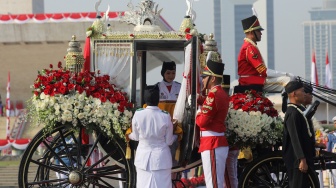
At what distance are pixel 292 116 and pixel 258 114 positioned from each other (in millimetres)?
794

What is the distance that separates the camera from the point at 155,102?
381 inches

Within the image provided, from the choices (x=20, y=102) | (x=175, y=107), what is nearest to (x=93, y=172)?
(x=175, y=107)

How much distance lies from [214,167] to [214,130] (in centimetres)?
37

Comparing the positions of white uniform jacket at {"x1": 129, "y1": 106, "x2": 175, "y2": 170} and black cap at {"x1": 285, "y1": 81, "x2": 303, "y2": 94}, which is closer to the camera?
black cap at {"x1": 285, "y1": 81, "x2": 303, "y2": 94}

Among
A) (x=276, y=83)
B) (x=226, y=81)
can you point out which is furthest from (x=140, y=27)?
(x=276, y=83)

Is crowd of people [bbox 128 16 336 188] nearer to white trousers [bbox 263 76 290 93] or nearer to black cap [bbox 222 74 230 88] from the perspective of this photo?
white trousers [bbox 263 76 290 93]

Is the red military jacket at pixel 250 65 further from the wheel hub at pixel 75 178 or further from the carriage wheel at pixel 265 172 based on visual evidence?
the wheel hub at pixel 75 178

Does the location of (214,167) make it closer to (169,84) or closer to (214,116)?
(214,116)

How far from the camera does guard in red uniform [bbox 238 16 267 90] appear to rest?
1051 centimetres

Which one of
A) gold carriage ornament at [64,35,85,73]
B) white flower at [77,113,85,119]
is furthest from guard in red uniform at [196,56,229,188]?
gold carriage ornament at [64,35,85,73]

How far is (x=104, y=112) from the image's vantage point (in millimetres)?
10062

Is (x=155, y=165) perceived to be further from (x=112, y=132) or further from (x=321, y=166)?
(x=321, y=166)

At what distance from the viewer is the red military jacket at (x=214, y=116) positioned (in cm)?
950

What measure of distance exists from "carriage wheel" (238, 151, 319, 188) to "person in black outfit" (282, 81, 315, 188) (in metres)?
0.53
